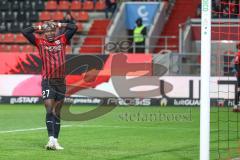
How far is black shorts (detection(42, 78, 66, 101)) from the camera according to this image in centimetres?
1342

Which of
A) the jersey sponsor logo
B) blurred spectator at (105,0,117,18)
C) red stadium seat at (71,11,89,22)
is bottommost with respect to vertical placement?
the jersey sponsor logo

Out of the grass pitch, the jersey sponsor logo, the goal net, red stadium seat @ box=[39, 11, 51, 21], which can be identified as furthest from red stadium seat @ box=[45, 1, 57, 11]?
the jersey sponsor logo

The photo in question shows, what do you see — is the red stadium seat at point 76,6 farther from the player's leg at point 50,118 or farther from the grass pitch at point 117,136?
the player's leg at point 50,118

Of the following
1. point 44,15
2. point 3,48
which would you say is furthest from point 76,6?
point 3,48

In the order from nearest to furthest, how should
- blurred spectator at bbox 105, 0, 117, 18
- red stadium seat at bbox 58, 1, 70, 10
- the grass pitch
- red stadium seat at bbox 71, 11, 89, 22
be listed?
the grass pitch → blurred spectator at bbox 105, 0, 117, 18 → red stadium seat at bbox 71, 11, 89, 22 → red stadium seat at bbox 58, 1, 70, 10

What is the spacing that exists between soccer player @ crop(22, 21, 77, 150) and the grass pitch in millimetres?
639

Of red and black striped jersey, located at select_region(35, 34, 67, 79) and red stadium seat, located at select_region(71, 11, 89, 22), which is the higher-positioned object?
red stadium seat, located at select_region(71, 11, 89, 22)

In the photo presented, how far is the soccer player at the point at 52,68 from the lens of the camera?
13.3 metres

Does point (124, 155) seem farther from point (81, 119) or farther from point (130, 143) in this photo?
Answer: point (81, 119)

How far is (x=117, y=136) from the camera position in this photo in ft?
51.3

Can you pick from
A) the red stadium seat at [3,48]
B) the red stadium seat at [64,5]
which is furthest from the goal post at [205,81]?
the red stadium seat at [64,5]

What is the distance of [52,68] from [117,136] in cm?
281

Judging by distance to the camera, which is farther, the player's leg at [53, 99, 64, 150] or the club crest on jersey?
the club crest on jersey

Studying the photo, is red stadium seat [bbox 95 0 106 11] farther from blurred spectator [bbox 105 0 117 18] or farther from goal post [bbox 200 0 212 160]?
goal post [bbox 200 0 212 160]
